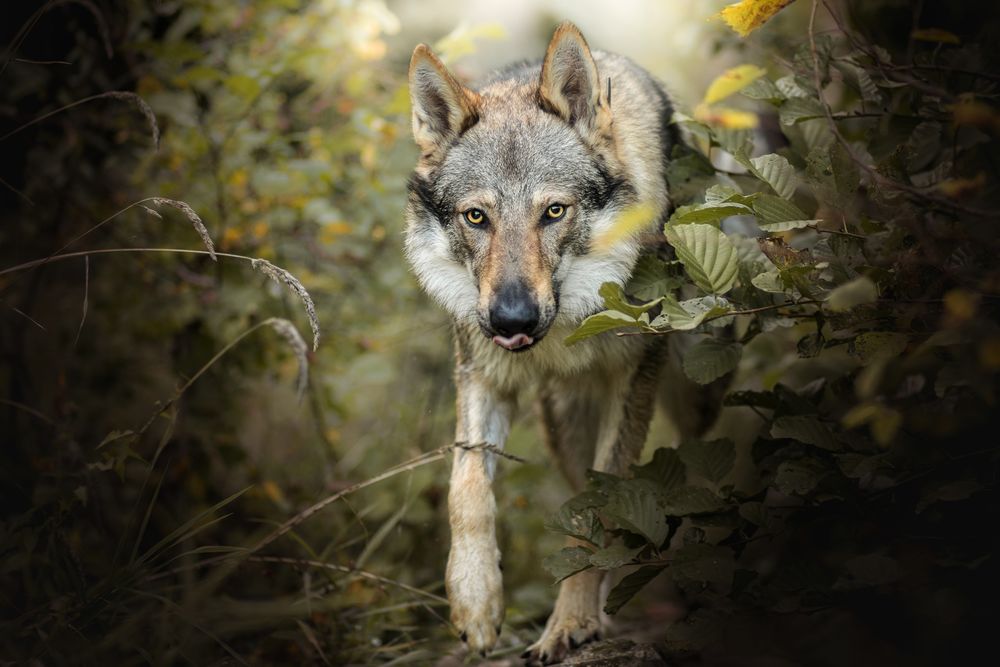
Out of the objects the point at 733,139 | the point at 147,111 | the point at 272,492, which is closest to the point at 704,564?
the point at 733,139

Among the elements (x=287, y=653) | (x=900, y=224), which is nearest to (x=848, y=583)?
(x=900, y=224)

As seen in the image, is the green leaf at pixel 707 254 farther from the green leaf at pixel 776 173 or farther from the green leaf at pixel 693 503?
the green leaf at pixel 693 503

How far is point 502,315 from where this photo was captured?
3.21 m

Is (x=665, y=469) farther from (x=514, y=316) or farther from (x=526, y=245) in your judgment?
(x=526, y=245)

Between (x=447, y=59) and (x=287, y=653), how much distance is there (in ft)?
10.8

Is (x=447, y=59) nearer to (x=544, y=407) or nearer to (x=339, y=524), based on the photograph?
(x=544, y=407)

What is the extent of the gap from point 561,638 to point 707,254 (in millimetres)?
1876

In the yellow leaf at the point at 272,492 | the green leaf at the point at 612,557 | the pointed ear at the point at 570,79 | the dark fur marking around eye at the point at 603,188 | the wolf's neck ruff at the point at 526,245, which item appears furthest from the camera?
the yellow leaf at the point at 272,492

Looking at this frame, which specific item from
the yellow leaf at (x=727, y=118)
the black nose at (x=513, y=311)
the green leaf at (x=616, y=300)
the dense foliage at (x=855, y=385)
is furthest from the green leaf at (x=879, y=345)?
the yellow leaf at (x=727, y=118)

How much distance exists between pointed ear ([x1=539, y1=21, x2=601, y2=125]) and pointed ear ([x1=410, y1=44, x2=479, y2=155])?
37cm

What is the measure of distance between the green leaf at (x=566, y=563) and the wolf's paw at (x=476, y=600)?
0.52m

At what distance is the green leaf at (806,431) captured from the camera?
2695 millimetres

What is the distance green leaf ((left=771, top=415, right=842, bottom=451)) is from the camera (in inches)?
106

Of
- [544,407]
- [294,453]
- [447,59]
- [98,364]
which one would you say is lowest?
[294,453]
